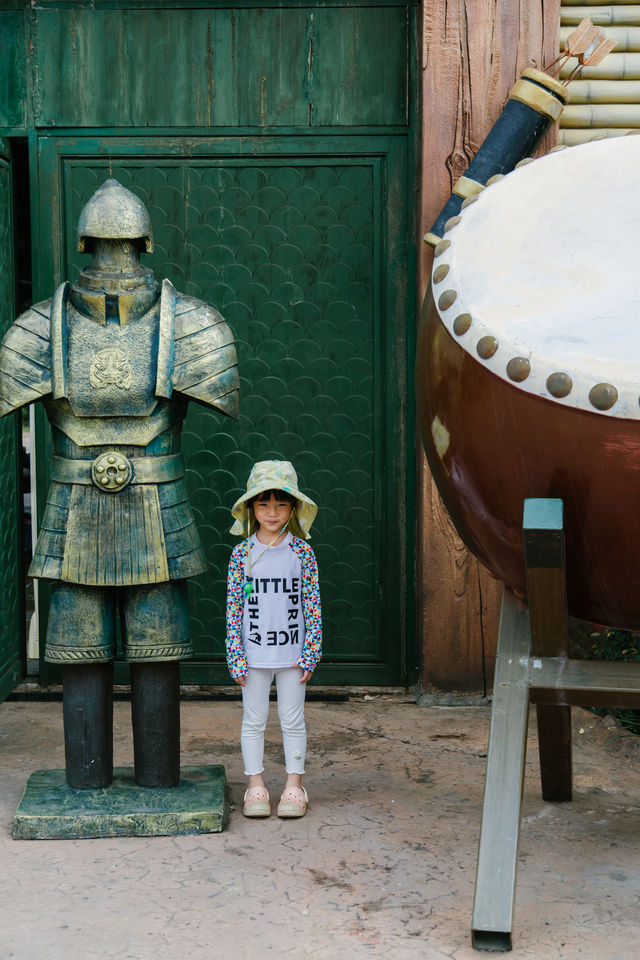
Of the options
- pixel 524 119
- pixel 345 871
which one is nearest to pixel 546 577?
pixel 345 871

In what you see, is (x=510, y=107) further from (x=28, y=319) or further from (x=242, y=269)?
(x=28, y=319)

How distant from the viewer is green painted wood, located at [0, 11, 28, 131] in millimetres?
5082

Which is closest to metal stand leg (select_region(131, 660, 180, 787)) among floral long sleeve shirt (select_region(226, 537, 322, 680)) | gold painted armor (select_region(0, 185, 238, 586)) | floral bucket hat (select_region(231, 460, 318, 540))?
floral long sleeve shirt (select_region(226, 537, 322, 680))

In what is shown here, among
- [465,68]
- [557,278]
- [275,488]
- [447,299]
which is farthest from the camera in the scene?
[465,68]

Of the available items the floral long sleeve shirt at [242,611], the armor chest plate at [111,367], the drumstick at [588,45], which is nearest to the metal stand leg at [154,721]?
the floral long sleeve shirt at [242,611]

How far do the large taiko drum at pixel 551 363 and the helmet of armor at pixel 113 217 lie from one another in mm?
1041

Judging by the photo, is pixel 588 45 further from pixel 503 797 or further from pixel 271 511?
pixel 503 797

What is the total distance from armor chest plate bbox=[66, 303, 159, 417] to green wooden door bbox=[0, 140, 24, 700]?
155 cm

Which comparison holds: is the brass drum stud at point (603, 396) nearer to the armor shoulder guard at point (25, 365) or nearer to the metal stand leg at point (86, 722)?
the armor shoulder guard at point (25, 365)

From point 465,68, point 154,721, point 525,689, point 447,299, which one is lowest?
point 154,721

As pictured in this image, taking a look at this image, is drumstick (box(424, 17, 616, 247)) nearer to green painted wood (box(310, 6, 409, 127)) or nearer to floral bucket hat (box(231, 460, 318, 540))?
green painted wood (box(310, 6, 409, 127))

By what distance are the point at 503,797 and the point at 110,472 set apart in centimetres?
150

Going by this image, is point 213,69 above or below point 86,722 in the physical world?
above

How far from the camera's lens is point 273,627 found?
3.77 metres
